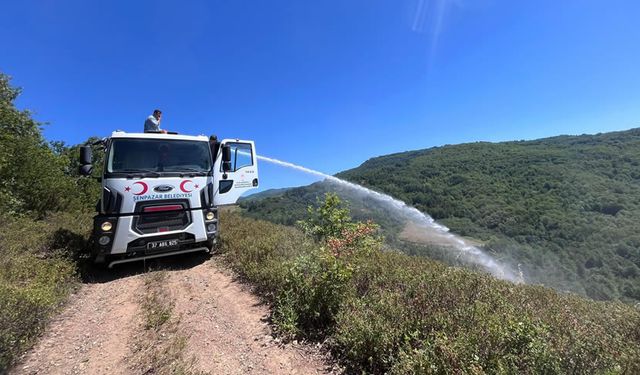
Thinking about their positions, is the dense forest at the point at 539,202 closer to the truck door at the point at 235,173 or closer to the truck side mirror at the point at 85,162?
the truck door at the point at 235,173

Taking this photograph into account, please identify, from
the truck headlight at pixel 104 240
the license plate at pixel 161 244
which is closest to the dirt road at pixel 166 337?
the license plate at pixel 161 244

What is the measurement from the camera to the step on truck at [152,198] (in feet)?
23.7

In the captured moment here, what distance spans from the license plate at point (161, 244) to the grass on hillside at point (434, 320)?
89.4 inches

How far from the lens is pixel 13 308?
4.57m

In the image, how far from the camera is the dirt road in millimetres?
4188

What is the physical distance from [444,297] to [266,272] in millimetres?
3278

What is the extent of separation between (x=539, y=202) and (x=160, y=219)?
81.9 meters

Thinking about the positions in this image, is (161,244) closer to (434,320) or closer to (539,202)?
(434,320)

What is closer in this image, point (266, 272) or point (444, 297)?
point (444, 297)

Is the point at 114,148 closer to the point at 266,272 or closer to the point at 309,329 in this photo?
the point at 266,272

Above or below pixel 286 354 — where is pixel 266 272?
above

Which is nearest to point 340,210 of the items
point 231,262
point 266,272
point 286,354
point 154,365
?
point 231,262

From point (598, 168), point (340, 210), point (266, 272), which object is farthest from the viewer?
point (598, 168)

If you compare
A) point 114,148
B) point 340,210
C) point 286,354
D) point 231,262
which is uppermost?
point 114,148
